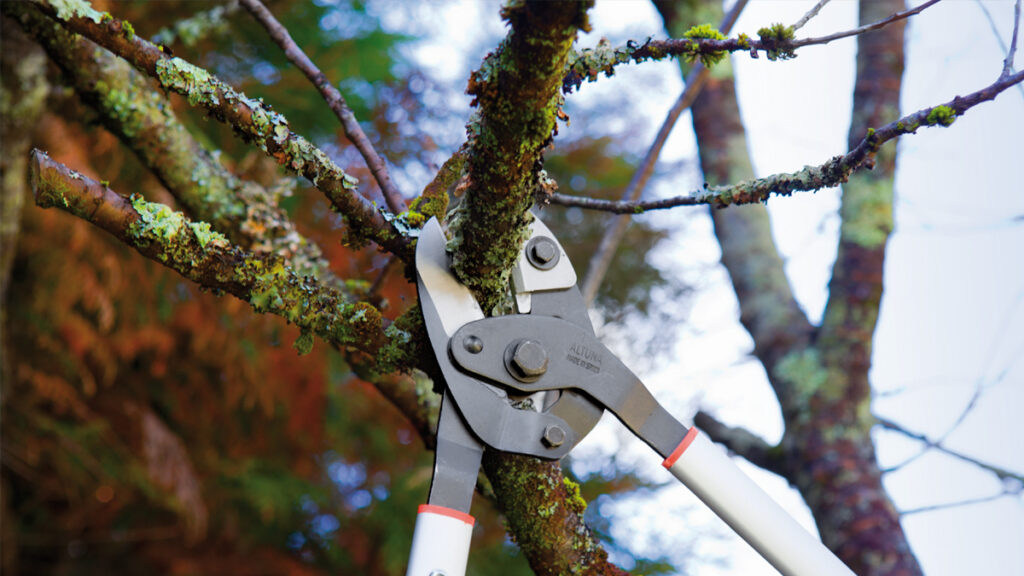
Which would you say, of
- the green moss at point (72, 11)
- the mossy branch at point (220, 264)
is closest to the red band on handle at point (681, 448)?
the mossy branch at point (220, 264)

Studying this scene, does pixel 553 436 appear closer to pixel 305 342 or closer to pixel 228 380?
pixel 305 342

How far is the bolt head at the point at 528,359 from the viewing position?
698 mm

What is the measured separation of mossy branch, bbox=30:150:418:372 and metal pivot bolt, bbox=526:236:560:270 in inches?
5.5

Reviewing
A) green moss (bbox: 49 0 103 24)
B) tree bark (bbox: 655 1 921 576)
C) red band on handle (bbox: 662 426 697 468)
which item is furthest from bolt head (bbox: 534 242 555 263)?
tree bark (bbox: 655 1 921 576)

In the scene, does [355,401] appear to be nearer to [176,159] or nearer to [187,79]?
[176,159]

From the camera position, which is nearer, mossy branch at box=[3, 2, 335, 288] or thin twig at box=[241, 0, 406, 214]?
thin twig at box=[241, 0, 406, 214]

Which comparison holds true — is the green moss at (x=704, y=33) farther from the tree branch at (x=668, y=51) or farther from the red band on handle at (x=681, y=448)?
the red band on handle at (x=681, y=448)

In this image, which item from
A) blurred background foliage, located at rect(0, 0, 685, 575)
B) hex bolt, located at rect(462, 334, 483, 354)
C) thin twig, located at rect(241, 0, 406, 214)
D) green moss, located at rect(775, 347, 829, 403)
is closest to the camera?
hex bolt, located at rect(462, 334, 483, 354)

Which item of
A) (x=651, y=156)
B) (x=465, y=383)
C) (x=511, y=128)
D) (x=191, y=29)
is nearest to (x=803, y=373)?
(x=651, y=156)

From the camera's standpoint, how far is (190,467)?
295 centimetres

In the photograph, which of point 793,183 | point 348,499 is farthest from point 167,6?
point 793,183

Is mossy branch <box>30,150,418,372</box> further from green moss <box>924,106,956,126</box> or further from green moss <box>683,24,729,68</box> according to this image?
green moss <box>924,106,956,126</box>

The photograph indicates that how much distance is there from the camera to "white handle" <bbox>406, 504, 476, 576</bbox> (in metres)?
0.62

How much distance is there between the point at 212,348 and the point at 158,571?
3.42 feet
